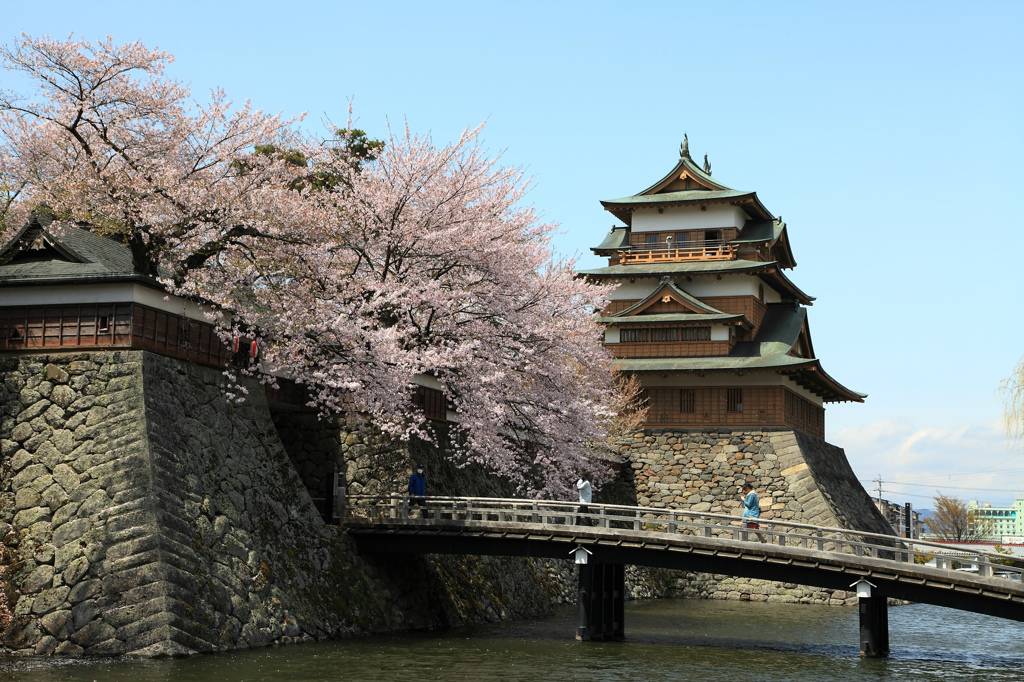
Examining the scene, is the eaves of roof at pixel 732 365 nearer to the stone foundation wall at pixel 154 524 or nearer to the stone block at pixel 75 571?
the stone foundation wall at pixel 154 524

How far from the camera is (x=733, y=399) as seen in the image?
4544cm

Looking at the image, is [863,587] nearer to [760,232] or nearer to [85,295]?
[85,295]

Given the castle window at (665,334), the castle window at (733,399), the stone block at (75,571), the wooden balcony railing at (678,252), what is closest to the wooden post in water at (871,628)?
the stone block at (75,571)

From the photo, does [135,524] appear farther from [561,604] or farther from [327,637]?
[561,604]

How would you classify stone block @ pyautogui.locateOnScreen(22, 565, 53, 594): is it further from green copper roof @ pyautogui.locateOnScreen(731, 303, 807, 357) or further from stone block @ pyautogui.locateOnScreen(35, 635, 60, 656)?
green copper roof @ pyautogui.locateOnScreen(731, 303, 807, 357)

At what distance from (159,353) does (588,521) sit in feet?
56.6

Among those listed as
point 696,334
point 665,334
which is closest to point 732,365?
point 696,334

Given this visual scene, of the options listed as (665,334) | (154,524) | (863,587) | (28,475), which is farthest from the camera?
(665,334)

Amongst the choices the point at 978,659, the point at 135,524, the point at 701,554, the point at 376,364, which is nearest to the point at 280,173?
the point at 376,364

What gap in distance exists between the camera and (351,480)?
1179 inches

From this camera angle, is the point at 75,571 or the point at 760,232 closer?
the point at 75,571

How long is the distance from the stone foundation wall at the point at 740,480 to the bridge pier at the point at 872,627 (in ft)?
52.8

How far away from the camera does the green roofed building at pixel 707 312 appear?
1775 inches

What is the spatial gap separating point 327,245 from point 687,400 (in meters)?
23.2
